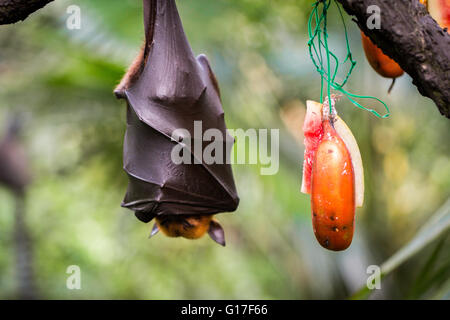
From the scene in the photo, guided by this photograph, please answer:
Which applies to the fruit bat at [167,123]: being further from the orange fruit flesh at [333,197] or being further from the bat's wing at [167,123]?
the orange fruit flesh at [333,197]

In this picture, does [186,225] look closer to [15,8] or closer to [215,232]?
[215,232]

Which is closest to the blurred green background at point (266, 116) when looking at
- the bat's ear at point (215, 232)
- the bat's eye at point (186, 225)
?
the bat's ear at point (215, 232)

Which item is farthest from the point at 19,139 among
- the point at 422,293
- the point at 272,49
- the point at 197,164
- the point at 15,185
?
the point at 422,293

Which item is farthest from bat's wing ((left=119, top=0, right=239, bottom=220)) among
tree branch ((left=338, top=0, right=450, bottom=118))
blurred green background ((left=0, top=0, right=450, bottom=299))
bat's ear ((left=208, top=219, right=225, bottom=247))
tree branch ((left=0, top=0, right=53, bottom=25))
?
blurred green background ((left=0, top=0, right=450, bottom=299))

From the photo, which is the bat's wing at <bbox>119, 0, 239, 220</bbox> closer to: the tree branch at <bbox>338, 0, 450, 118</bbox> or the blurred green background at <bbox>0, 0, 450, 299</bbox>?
the tree branch at <bbox>338, 0, 450, 118</bbox>

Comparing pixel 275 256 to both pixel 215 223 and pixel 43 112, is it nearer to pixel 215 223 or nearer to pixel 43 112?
pixel 43 112

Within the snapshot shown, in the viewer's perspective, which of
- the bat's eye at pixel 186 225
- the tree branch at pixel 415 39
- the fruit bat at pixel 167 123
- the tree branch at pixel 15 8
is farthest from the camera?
the bat's eye at pixel 186 225
